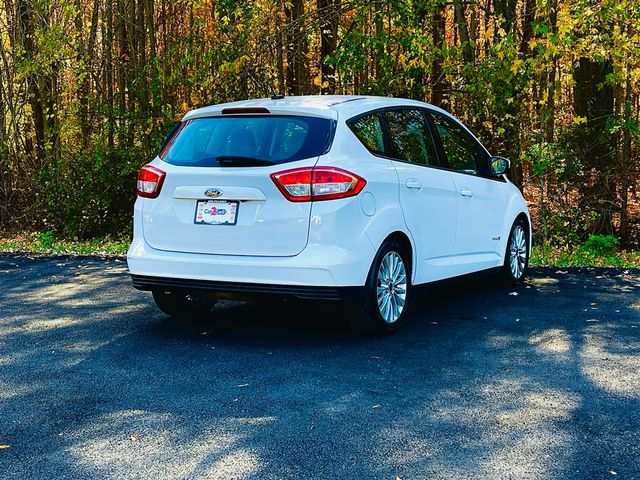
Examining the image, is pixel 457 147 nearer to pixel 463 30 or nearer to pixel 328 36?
pixel 463 30

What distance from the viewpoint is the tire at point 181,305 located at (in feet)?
23.9

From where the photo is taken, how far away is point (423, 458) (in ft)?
→ 13.1

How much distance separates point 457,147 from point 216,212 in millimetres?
2888

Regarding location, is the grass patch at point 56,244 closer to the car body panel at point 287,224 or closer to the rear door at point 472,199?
the rear door at point 472,199

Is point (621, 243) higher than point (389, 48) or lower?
lower

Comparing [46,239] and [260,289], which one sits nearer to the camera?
[260,289]

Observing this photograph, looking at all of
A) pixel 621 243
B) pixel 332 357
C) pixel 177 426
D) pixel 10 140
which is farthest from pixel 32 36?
pixel 177 426

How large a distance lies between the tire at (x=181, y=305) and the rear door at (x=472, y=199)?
228 cm

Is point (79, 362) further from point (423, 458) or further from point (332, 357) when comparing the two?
point (423, 458)

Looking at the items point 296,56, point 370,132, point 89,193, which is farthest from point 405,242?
point 89,193

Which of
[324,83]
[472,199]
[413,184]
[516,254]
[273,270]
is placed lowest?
[516,254]

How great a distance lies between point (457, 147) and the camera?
26.7ft

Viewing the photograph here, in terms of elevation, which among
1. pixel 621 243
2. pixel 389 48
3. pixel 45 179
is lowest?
pixel 621 243

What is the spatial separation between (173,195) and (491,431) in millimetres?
3072
